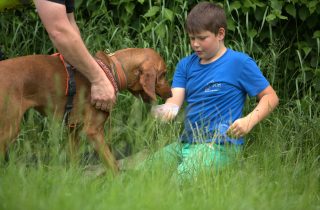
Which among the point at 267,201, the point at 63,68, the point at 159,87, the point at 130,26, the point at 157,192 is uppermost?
the point at 130,26

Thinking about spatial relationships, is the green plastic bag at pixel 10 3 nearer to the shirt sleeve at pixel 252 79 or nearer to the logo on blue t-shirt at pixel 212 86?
the logo on blue t-shirt at pixel 212 86

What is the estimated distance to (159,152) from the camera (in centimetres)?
199

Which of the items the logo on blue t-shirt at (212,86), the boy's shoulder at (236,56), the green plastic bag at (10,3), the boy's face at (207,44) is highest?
the green plastic bag at (10,3)

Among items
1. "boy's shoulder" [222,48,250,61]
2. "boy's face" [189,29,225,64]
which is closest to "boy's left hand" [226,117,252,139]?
"boy's shoulder" [222,48,250,61]

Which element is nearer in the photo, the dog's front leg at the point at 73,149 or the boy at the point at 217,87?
the dog's front leg at the point at 73,149

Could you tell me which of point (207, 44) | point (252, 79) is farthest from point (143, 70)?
point (252, 79)

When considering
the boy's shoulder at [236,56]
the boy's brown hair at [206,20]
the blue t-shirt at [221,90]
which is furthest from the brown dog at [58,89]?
the boy's shoulder at [236,56]

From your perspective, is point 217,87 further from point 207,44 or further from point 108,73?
point 108,73

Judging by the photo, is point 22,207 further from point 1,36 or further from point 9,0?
point 1,36

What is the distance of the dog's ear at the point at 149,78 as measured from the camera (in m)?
2.47

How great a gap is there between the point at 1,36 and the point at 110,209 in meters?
3.49

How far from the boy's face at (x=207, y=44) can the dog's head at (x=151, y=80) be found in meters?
0.37

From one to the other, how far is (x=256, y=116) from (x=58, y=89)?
153 centimetres

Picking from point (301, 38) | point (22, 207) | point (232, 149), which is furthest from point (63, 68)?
point (301, 38)
